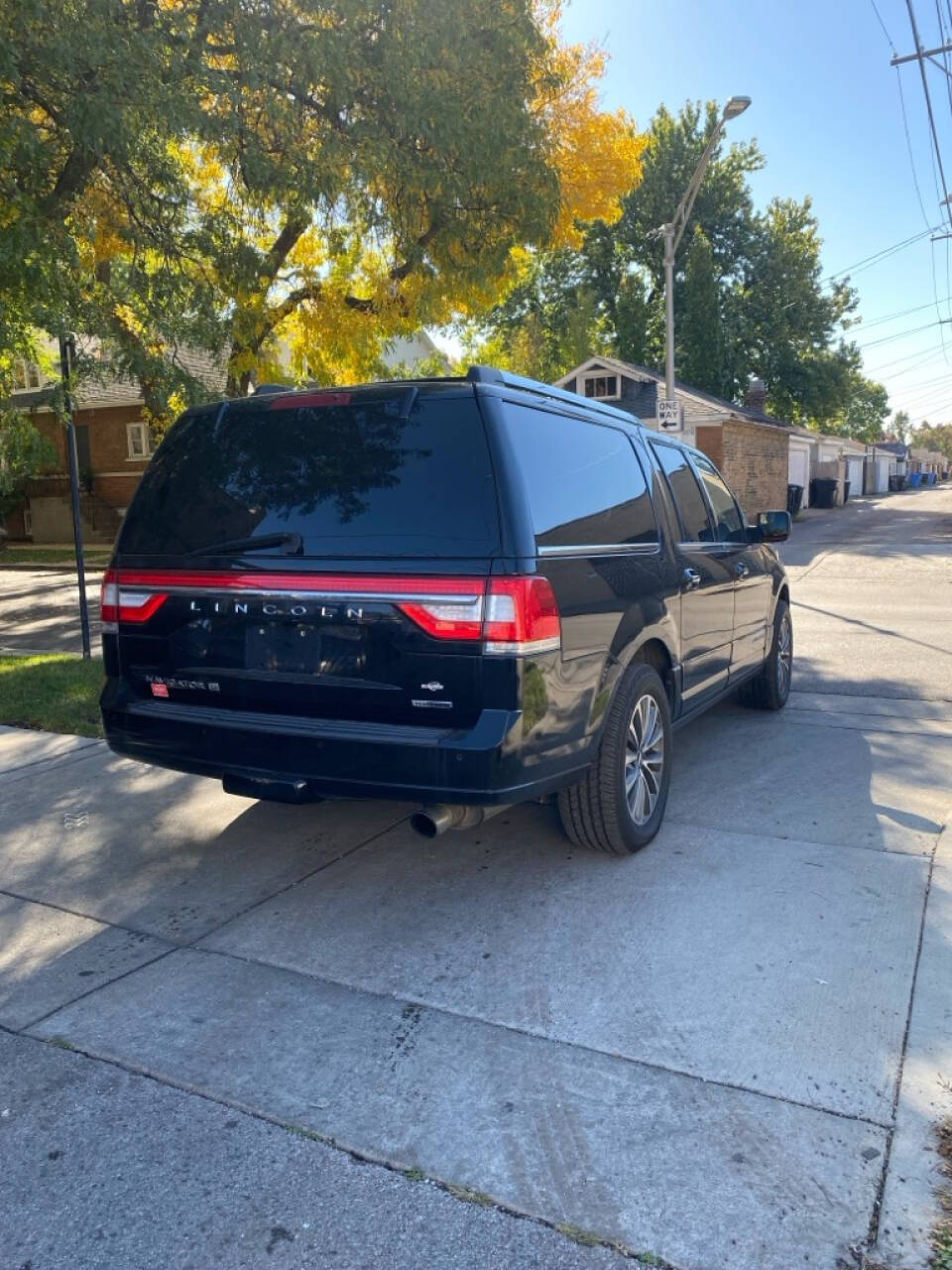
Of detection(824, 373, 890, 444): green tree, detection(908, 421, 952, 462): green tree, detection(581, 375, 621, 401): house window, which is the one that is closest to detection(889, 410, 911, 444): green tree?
detection(908, 421, 952, 462): green tree

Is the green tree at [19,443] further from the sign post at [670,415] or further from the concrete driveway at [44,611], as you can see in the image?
the sign post at [670,415]

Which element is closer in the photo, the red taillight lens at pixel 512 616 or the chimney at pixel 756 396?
the red taillight lens at pixel 512 616

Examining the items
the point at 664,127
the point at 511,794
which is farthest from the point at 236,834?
the point at 664,127

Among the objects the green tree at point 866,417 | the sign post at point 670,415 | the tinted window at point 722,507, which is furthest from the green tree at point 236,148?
the green tree at point 866,417

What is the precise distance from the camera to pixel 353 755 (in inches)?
142

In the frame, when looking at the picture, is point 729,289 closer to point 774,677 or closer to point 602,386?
point 602,386

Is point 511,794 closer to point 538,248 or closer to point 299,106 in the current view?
point 299,106

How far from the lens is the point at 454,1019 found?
3.23 meters

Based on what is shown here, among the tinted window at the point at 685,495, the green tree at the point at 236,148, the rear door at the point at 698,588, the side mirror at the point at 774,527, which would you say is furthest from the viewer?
the side mirror at the point at 774,527

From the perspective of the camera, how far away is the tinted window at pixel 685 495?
5.38m

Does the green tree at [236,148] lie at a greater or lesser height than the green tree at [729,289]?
lesser

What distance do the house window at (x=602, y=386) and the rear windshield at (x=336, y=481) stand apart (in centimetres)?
2810

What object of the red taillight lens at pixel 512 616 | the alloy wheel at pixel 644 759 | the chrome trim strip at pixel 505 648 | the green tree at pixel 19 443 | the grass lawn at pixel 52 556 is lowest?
the grass lawn at pixel 52 556

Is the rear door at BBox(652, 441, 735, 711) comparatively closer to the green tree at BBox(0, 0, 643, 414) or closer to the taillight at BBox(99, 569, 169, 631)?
the taillight at BBox(99, 569, 169, 631)
